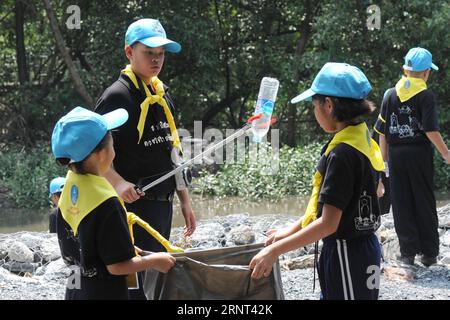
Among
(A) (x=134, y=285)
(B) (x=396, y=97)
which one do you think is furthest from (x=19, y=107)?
(A) (x=134, y=285)

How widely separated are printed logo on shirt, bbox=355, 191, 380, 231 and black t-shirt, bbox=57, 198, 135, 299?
3.43 ft

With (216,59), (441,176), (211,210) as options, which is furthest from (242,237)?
(216,59)

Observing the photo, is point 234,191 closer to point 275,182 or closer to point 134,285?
point 275,182

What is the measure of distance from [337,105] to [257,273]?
858 millimetres

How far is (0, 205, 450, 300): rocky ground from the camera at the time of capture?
628cm

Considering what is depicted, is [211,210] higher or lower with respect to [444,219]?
lower

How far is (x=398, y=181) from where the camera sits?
723 cm

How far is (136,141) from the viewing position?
15.6 feet

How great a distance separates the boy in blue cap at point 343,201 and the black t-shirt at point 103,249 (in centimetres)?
59

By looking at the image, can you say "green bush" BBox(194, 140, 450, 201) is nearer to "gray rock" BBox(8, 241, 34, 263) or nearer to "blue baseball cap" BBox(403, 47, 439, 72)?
"gray rock" BBox(8, 241, 34, 263)

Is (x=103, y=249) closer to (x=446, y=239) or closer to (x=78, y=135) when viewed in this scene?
(x=78, y=135)

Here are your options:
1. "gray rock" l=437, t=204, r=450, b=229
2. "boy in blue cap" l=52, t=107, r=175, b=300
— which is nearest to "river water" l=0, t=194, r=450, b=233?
"gray rock" l=437, t=204, r=450, b=229

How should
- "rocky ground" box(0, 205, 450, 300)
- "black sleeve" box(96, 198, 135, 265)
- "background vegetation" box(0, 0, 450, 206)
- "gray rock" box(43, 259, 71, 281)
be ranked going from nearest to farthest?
1. "black sleeve" box(96, 198, 135, 265)
2. "rocky ground" box(0, 205, 450, 300)
3. "gray rock" box(43, 259, 71, 281)
4. "background vegetation" box(0, 0, 450, 206)

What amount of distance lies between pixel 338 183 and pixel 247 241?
4.86 meters
